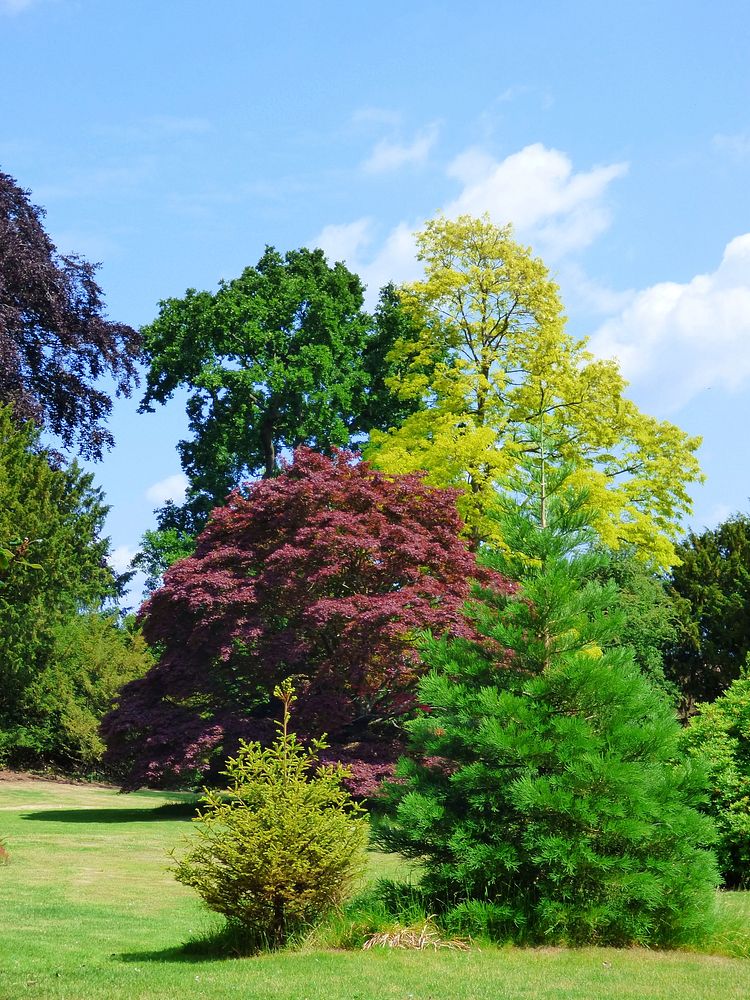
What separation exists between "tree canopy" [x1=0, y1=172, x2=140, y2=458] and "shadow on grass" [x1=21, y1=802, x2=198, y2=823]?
12.1 metres

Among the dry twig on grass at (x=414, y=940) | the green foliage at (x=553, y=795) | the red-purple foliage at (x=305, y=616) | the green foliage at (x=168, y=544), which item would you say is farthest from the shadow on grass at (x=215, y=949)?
the green foliage at (x=168, y=544)

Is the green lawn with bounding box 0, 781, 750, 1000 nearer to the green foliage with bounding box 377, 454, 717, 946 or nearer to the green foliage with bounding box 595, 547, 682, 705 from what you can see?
the green foliage with bounding box 377, 454, 717, 946

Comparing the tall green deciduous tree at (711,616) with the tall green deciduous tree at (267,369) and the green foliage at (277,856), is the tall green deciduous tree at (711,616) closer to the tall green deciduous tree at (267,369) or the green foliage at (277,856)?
the tall green deciduous tree at (267,369)

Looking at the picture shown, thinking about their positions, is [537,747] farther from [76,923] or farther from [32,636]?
[32,636]

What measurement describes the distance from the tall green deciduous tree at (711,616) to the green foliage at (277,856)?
29.9 metres

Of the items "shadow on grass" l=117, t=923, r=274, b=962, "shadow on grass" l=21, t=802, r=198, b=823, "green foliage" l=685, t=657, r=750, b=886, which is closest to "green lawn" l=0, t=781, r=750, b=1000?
"shadow on grass" l=117, t=923, r=274, b=962

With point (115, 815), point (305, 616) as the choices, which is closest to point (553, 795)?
point (305, 616)

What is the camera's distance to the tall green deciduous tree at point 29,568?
1120 inches

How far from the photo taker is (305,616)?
21234mm

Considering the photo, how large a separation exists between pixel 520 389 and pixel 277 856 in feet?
69.1

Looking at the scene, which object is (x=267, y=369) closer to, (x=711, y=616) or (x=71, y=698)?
(x=71, y=698)

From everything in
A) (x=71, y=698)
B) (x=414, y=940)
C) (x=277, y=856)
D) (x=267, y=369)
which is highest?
(x=267, y=369)

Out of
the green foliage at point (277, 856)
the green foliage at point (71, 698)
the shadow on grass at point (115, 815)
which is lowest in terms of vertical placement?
the shadow on grass at point (115, 815)

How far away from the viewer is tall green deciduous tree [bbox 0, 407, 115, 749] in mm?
28438
